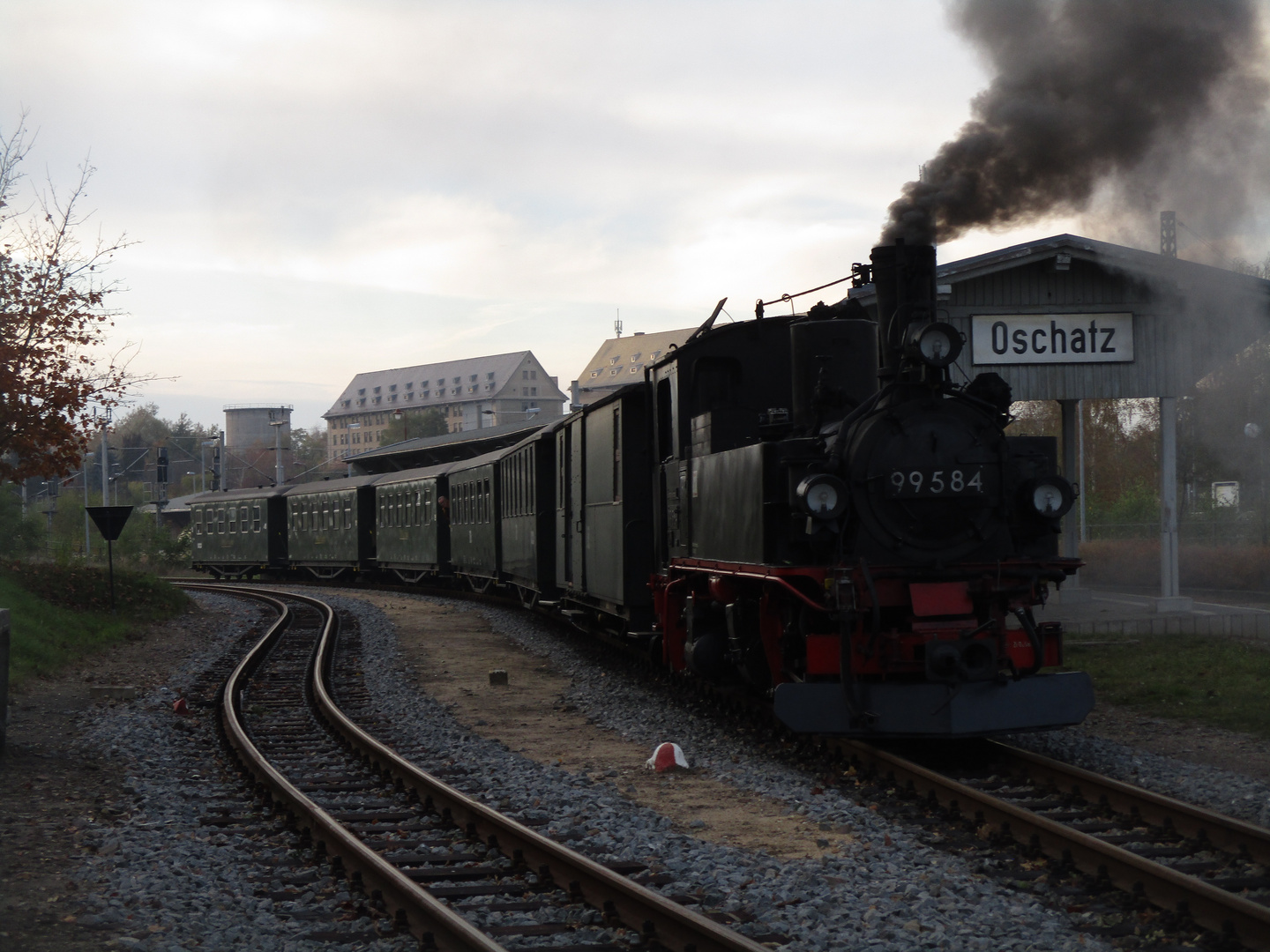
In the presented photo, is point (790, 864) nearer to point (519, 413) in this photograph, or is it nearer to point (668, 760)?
point (668, 760)

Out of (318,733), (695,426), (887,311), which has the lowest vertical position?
(318,733)

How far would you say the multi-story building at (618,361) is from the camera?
105 m

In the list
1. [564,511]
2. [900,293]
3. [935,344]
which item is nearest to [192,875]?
[935,344]

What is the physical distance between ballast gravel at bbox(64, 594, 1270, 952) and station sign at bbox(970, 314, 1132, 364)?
7.58 metres

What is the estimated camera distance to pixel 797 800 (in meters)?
6.67

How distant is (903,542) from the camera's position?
24.3 feet

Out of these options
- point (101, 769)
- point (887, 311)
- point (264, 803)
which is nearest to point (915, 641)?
point (887, 311)

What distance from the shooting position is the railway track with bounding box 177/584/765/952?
4445 mm

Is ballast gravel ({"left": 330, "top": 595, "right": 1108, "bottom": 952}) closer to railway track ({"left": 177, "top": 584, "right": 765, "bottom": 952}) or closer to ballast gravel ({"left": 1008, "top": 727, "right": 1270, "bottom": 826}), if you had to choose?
railway track ({"left": 177, "top": 584, "right": 765, "bottom": 952})

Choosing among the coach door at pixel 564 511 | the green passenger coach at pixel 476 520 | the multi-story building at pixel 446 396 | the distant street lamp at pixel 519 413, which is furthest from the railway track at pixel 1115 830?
the multi-story building at pixel 446 396

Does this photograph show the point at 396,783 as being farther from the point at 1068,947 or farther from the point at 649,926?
the point at 1068,947

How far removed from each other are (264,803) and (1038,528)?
502 cm

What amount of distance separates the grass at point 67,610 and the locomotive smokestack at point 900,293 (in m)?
8.47

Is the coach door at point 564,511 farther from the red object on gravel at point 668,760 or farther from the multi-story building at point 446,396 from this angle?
the multi-story building at point 446,396
